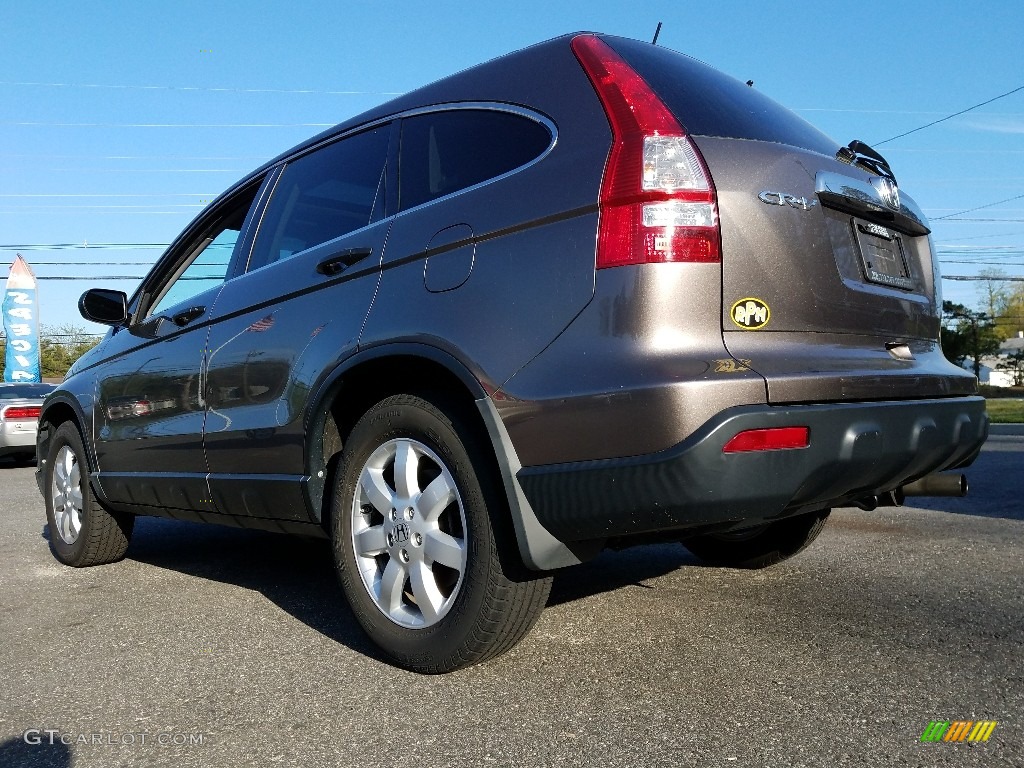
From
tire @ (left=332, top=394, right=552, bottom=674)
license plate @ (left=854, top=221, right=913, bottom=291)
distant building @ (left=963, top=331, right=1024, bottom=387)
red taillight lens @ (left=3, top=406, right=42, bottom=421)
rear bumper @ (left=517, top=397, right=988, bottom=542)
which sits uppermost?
license plate @ (left=854, top=221, right=913, bottom=291)

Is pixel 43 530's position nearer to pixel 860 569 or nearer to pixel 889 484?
pixel 860 569

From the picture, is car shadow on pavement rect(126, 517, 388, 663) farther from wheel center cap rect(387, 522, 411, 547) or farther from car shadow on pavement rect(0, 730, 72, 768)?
car shadow on pavement rect(0, 730, 72, 768)

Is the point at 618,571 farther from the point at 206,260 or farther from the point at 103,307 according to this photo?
the point at 103,307

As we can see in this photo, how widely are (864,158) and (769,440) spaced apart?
1236 millimetres

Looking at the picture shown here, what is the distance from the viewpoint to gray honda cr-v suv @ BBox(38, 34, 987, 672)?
7.41 ft

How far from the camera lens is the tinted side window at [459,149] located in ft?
8.84

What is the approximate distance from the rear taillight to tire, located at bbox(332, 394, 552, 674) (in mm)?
721

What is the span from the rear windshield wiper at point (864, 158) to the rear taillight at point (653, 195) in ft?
2.36

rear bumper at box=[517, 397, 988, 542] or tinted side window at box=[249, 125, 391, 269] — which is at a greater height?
tinted side window at box=[249, 125, 391, 269]

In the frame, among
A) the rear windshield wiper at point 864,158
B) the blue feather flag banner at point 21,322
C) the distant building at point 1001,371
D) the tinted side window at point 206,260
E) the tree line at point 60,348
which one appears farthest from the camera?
the distant building at point 1001,371

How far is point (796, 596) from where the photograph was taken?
3588 millimetres

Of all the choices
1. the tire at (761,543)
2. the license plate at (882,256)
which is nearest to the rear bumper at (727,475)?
the license plate at (882,256)

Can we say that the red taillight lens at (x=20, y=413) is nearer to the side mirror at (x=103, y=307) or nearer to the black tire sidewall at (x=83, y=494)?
the black tire sidewall at (x=83, y=494)

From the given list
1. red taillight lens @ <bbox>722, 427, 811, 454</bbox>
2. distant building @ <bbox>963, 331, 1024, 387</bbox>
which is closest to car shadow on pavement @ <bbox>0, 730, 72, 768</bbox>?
red taillight lens @ <bbox>722, 427, 811, 454</bbox>
